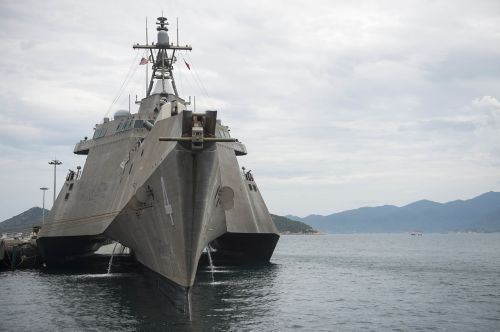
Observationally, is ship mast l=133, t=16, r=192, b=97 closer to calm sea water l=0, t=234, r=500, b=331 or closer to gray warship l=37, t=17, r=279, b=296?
gray warship l=37, t=17, r=279, b=296

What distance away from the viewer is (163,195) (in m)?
23.0

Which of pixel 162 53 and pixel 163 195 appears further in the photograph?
pixel 162 53

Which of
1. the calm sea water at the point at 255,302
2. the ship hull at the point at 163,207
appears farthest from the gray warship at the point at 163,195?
the calm sea water at the point at 255,302

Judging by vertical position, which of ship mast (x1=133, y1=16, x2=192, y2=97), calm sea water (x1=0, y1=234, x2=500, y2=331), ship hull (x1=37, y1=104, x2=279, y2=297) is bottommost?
calm sea water (x1=0, y1=234, x2=500, y2=331)

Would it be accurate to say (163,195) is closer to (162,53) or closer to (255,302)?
(255,302)

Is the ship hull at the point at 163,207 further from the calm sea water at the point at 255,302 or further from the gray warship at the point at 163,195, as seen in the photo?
the calm sea water at the point at 255,302

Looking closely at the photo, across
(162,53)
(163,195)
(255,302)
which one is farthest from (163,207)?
(162,53)

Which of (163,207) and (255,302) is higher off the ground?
(163,207)

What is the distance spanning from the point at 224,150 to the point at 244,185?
3204 millimetres

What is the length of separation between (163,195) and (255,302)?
805 cm

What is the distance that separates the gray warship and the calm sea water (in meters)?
2.04

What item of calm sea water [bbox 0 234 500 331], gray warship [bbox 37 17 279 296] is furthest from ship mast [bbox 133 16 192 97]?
calm sea water [bbox 0 234 500 331]

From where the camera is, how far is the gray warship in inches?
853

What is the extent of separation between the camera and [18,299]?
28.0 meters
